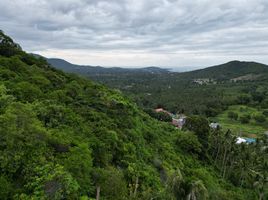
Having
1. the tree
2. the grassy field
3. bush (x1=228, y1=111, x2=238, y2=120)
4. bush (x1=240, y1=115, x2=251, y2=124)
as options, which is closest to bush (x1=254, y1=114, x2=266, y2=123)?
the grassy field

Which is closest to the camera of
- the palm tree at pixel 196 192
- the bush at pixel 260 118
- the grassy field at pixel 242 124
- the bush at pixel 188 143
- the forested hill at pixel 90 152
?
the forested hill at pixel 90 152

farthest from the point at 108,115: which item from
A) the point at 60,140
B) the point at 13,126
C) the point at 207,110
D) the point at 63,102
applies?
the point at 207,110

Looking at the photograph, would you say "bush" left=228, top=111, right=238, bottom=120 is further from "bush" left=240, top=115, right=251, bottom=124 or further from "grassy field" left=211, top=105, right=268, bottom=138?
"bush" left=240, top=115, right=251, bottom=124

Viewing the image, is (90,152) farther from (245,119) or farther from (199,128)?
(245,119)

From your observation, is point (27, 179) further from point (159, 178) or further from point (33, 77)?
point (33, 77)

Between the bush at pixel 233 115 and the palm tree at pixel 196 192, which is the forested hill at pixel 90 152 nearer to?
the palm tree at pixel 196 192

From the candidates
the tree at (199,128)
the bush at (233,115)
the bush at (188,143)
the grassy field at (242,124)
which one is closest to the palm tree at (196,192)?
the bush at (188,143)
